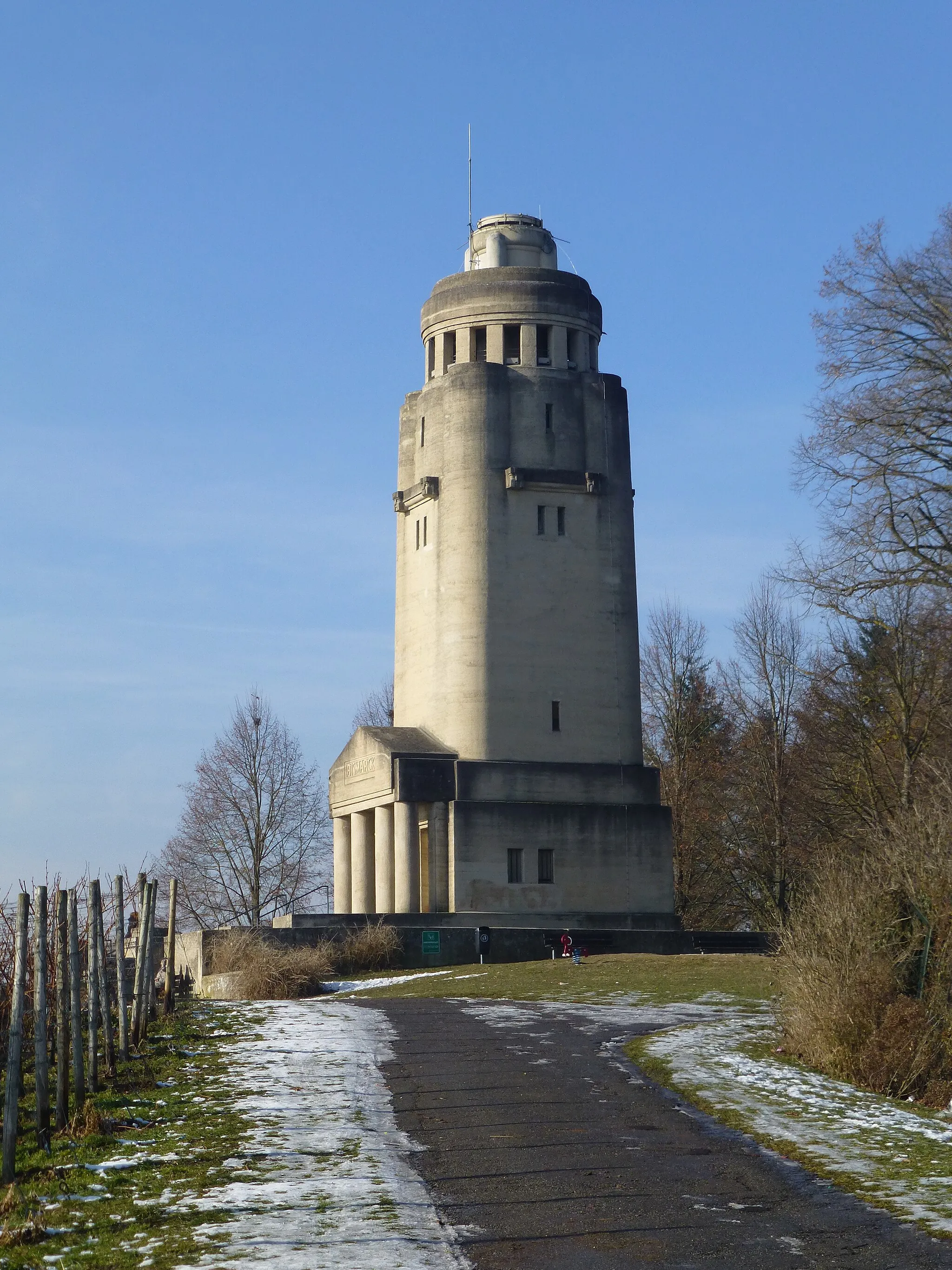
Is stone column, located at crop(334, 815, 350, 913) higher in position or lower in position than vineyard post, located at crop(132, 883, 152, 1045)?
higher

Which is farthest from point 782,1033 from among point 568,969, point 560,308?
point 560,308

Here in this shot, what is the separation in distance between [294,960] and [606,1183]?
23390 mm

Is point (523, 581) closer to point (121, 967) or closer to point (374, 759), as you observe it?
point (374, 759)

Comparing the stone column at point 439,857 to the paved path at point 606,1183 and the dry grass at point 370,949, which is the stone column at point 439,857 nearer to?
the dry grass at point 370,949

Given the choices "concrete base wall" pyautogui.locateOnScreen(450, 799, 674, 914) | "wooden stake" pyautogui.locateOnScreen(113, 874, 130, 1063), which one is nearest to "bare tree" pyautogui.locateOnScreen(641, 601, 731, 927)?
"concrete base wall" pyautogui.locateOnScreen(450, 799, 674, 914)

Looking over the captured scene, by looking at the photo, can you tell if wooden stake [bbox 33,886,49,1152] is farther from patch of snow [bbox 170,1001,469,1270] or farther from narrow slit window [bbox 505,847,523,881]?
narrow slit window [bbox 505,847,523,881]

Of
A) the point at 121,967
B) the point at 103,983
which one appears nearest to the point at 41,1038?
the point at 103,983

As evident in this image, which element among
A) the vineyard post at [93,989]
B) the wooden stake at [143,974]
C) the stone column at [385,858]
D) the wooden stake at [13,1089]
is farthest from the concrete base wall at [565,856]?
the wooden stake at [13,1089]

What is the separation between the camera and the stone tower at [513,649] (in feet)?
162

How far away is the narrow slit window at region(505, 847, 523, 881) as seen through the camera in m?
49.1

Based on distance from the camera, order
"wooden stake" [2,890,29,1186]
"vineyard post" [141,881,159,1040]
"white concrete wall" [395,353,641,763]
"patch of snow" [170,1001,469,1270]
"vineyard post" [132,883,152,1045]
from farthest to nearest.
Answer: "white concrete wall" [395,353,641,763]
"vineyard post" [141,881,159,1040]
"vineyard post" [132,883,152,1045]
"wooden stake" [2,890,29,1186]
"patch of snow" [170,1001,469,1270]

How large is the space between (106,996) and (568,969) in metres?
19.8

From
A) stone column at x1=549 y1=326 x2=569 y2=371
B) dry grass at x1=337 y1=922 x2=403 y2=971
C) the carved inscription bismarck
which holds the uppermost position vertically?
stone column at x1=549 y1=326 x2=569 y2=371

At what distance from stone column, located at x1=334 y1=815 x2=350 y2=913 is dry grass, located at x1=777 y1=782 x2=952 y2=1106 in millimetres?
33683
